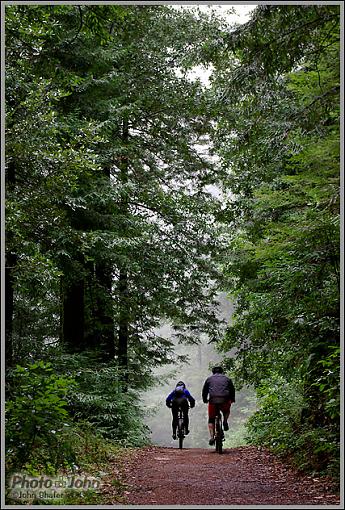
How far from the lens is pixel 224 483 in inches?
285

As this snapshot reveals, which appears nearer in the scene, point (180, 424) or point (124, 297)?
point (180, 424)

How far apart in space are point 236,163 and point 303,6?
8319mm

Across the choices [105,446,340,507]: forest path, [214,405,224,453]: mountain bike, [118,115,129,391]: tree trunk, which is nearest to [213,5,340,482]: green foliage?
[105,446,340,507]: forest path

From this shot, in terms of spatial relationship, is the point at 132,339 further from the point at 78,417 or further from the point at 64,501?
the point at 64,501

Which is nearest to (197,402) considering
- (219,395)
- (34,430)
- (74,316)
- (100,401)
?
(74,316)

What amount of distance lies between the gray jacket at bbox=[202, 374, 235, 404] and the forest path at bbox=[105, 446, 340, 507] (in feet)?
4.77

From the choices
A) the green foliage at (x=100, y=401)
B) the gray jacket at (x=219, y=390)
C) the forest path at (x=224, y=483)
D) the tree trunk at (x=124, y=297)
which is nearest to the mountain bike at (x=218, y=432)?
the gray jacket at (x=219, y=390)

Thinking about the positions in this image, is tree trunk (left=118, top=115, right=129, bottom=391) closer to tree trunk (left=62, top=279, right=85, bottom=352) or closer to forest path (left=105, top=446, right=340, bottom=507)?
tree trunk (left=62, top=279, right=85, bottom=352)

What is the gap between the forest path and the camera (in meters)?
6.23

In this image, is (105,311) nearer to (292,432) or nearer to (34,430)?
(292,432)

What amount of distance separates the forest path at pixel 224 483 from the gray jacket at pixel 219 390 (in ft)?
4.77

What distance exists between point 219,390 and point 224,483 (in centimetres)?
412

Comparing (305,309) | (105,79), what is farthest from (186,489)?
(105,79)

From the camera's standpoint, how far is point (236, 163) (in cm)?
1479
